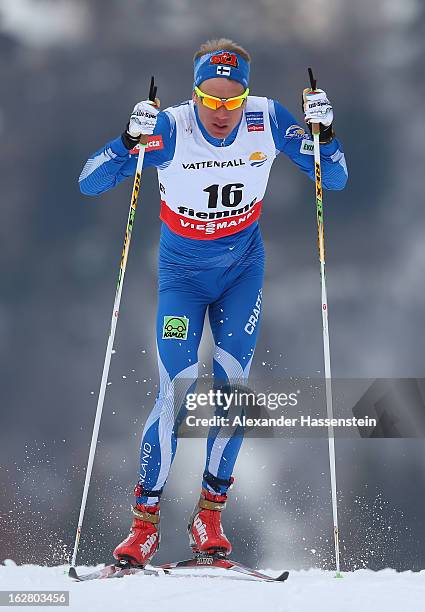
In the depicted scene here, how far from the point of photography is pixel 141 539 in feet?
17.0

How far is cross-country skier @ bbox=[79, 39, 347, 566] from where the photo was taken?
5219 millimetres

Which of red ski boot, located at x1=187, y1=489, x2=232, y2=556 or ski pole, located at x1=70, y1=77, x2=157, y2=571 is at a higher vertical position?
ski pole, located at x1=70, y1=77, x2=157, y2=571

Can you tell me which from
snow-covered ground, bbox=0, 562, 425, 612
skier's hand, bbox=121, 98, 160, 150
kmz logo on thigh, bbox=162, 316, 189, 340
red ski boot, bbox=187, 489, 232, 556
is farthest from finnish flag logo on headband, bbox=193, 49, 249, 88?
snow-covered ground, bbox=0, 562, 425, 612

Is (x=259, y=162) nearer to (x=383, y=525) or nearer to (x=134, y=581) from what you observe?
(x=134, y=581)

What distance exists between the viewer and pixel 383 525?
28.9 ft

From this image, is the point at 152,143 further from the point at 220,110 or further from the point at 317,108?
the point at 317,108

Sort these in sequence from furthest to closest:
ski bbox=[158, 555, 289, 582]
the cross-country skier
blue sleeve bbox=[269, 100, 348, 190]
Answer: blue sleeve bbox=[269, 100, 348, 190]
the cross-country skier
ski bbox=[158, 555, 289, 582]

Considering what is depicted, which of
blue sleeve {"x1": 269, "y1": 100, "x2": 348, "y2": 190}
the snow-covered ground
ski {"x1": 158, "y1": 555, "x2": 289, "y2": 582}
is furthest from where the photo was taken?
blue sleeve {"x1": 269, "y1": 100, "x2": 348, "y2": 190}

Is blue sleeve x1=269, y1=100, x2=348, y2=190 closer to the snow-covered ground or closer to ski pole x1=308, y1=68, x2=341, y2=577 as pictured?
ski pole x1=308, y1=68, x2=341, y2=577

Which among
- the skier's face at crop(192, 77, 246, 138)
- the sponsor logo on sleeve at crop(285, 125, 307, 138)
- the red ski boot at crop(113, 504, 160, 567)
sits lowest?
the red ski boot at crop(113, 504, 160, 567)

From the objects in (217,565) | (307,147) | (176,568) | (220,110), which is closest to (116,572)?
(176,568)

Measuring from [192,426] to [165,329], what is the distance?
0.70 m

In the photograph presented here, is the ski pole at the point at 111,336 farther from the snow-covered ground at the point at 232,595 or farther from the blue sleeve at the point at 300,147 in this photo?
the blue sleeve at the point at 300,147

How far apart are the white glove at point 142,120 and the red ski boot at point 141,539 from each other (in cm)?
252
